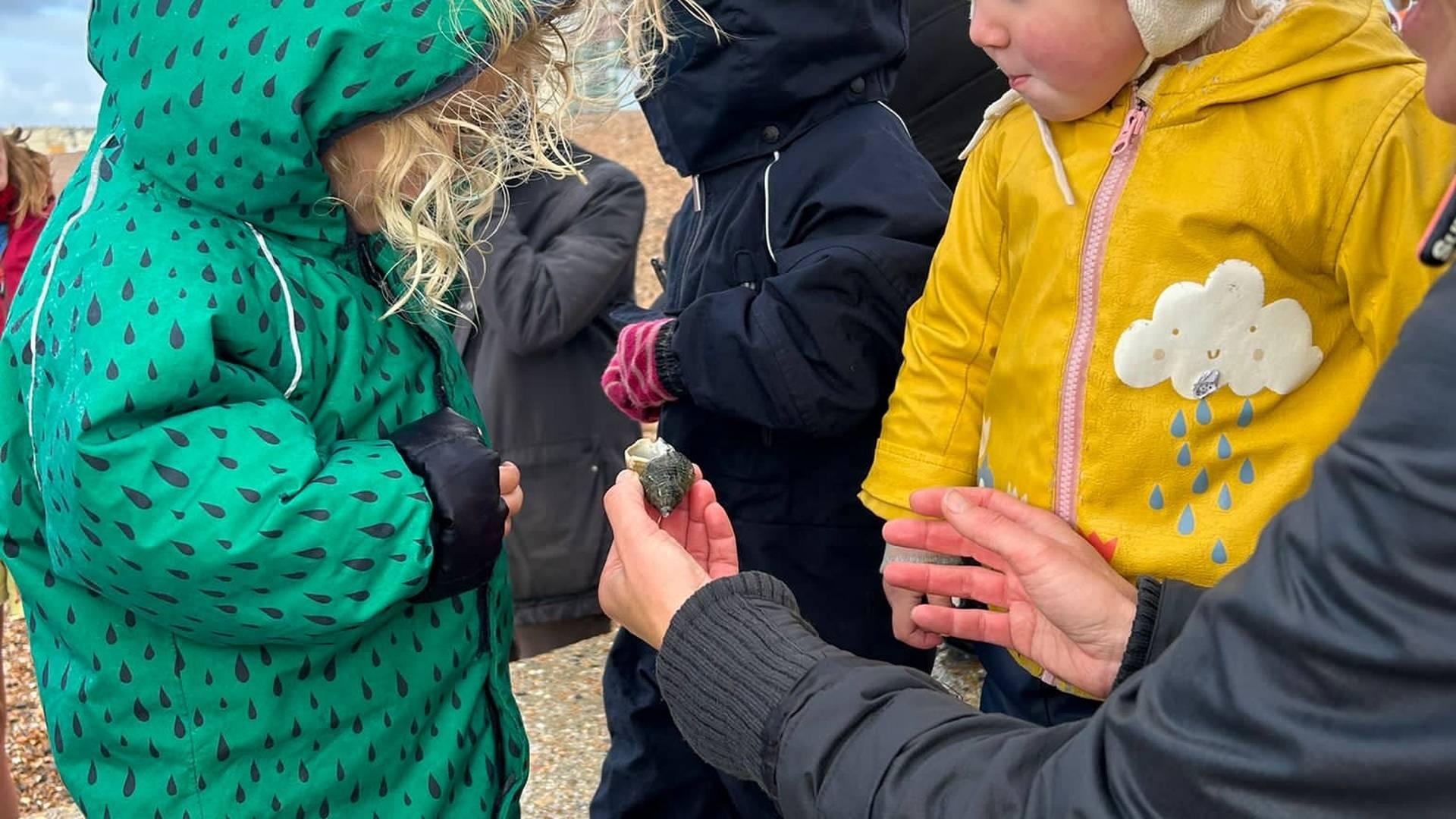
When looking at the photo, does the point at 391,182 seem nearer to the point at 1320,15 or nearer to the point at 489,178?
the point at 489,178

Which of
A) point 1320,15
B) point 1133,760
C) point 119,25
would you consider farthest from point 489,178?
point 1133,760

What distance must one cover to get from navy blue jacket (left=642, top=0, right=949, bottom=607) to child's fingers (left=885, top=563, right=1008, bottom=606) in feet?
1.63

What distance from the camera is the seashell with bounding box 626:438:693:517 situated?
1919mm

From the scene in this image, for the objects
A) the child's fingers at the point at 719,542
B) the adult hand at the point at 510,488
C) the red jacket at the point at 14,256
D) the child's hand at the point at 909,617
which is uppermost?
the red jacket at the point at 14,256

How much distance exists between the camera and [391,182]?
69.1 inches

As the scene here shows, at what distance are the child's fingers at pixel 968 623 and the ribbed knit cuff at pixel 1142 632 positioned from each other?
0.95ft

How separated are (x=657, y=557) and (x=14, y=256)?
326cm

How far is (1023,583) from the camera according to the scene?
1.77m

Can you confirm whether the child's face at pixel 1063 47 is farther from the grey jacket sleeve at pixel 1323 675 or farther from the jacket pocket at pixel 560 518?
the jacket pocket at pixel 560 518

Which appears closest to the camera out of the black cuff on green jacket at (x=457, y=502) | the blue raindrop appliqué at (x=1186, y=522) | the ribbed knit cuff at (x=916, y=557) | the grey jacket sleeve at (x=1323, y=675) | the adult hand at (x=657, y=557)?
the grey jacket sleeve at (x=1323, y=675)

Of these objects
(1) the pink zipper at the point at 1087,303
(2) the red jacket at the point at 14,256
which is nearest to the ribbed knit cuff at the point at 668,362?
(1) the pink zipper at the point at 1087,303

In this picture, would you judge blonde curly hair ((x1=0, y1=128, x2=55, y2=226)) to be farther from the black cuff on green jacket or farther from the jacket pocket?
the black cuff on green jacket

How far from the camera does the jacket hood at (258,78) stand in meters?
1.56

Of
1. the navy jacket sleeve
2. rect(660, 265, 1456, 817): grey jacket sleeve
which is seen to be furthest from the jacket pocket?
rect(660, 265, 1456, 817): grey jacket sleeve
